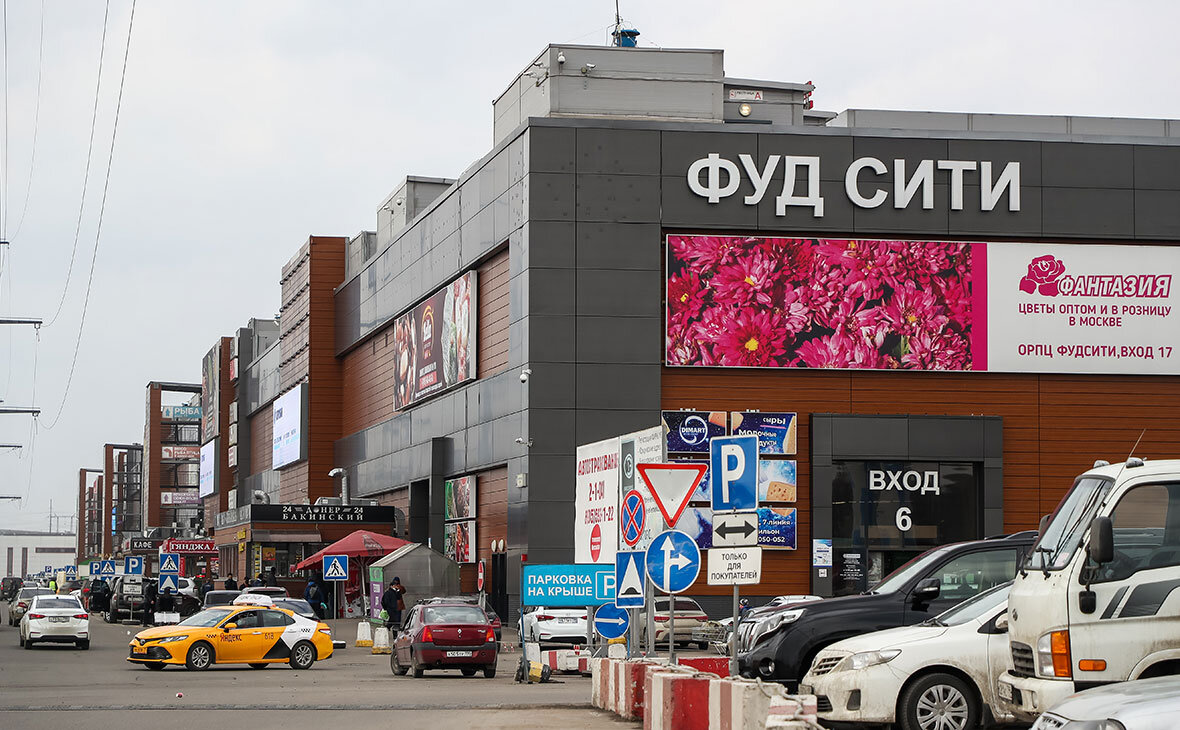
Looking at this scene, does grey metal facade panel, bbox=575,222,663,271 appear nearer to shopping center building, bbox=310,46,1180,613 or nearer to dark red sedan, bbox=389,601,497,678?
shopping center building, bbox=310,46,1180,613

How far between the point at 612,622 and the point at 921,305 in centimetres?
2753

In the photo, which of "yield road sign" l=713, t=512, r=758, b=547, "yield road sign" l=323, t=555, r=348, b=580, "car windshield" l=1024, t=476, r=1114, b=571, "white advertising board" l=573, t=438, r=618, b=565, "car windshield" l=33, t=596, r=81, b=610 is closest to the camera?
"car windshield" l=1024, t=476, r=1114, b=571

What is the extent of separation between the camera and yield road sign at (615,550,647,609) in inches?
731

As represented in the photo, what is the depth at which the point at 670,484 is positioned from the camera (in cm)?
1706

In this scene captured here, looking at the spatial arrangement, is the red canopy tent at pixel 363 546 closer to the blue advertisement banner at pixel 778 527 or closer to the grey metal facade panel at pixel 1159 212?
the blue advertisement banner at pixel 778 527

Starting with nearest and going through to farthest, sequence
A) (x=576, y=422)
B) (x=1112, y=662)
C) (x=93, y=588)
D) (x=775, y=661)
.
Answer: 1. (x=1112, y=662)
2. (x=775, y=661)
3. (x=576, y=422)
4. (x=93, y=588)

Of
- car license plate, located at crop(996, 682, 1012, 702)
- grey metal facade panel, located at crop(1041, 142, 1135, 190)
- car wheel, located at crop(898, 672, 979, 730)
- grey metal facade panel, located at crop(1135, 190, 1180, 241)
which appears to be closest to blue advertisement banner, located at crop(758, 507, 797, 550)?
grey metal facade panel, located at crop(1041, 142, 1135, 190)

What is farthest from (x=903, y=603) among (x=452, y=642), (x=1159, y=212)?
(x=1159, y=212)

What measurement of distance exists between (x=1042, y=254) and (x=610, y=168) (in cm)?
1270

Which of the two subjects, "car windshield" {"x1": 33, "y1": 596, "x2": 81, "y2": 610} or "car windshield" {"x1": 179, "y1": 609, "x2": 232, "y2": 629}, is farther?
"car windshield" {"x1": 33, "y1": 596, "x2": 81, "y2": 610}

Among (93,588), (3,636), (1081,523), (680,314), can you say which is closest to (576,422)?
(680,314)

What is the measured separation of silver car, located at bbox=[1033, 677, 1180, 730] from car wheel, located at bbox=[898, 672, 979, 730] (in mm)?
4366

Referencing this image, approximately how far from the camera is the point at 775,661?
651 inches

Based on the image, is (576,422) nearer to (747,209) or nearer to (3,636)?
(747,209)
